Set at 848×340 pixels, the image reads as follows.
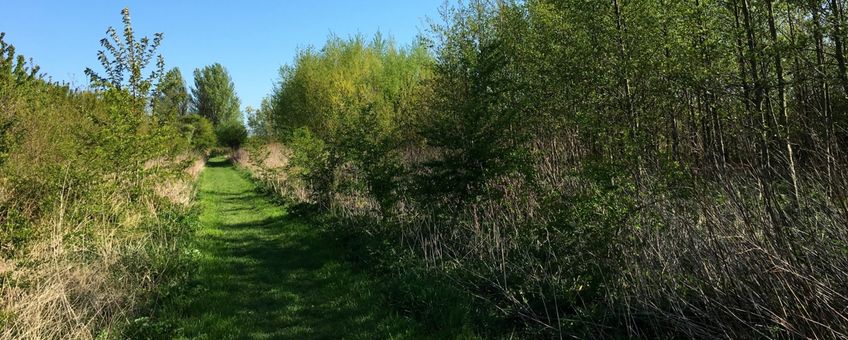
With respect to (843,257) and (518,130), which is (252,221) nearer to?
(518,130)

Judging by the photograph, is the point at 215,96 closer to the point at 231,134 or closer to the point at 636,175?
the point at 231,134

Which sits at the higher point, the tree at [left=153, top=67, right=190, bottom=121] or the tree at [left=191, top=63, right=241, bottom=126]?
the tree at [left=191, top=63, right=241, bottom=126]

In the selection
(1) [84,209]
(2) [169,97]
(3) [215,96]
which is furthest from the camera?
(3) [215,96]

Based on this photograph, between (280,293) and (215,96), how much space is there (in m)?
65.3

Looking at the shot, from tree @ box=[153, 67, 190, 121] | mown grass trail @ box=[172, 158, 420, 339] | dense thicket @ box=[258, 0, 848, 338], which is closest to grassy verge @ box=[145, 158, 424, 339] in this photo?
mown grass trail @ box=[172, 158, 420, 339]

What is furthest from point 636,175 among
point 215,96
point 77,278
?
point 215,96

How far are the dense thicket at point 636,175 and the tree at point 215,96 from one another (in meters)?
58.0

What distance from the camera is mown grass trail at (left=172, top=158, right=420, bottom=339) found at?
540cm

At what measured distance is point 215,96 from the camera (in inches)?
2618

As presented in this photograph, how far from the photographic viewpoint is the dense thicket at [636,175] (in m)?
3.71

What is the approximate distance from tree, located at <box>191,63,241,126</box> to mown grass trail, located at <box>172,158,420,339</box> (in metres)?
59.4

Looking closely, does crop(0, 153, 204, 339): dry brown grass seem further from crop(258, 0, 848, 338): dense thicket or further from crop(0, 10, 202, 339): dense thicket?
crop(258, 0, 848, 338): dense thicket

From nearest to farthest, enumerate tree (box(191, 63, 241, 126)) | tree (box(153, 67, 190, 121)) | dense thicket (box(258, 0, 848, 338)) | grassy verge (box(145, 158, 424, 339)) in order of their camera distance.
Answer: dense thicket (box(258, 0, 848, 338))
grassy verge (box(145, 158, 424, 339))
tree (box(153, 67, 190, 121))
tree (box(191, 63, 241, 126))

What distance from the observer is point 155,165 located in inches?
496
